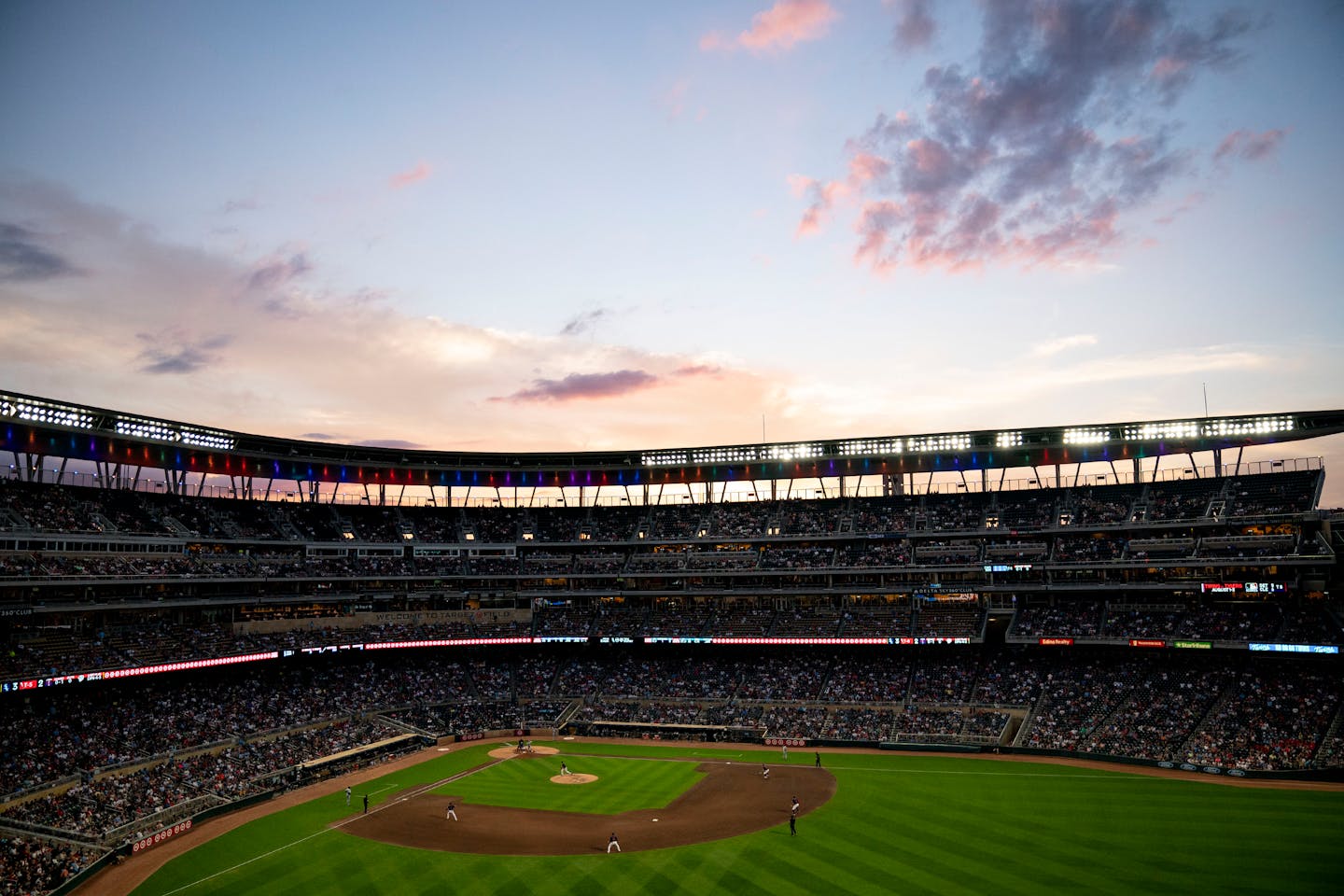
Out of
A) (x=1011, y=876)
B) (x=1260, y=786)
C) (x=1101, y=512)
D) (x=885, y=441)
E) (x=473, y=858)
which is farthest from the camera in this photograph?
(x=885, y=441)

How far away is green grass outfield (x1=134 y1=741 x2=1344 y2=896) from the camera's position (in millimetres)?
35188

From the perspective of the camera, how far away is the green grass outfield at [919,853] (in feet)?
115

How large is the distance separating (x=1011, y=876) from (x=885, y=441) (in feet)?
169

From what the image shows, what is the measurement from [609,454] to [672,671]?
24430mm

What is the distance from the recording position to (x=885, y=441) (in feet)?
271

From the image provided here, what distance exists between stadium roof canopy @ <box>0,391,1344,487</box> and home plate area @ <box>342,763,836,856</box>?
3866cm

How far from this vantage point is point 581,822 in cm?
4634

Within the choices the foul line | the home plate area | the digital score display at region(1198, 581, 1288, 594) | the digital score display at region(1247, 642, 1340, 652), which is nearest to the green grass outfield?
the foul line

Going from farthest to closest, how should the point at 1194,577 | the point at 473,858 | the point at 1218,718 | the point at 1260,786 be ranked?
the point at 1194,577 < the point at 1218,718 < the point at 1260,786 < the point at 473,858

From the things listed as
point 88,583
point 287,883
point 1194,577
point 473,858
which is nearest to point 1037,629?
point 1194,577

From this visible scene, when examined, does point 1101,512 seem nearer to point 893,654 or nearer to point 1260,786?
point 893,654

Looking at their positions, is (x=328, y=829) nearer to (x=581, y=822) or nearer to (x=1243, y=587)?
(x=581, y=822)

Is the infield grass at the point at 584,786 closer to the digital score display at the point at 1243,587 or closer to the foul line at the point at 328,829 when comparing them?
the foul line at the point at 328,829

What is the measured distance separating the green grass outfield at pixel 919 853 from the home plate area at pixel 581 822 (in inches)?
50.5
